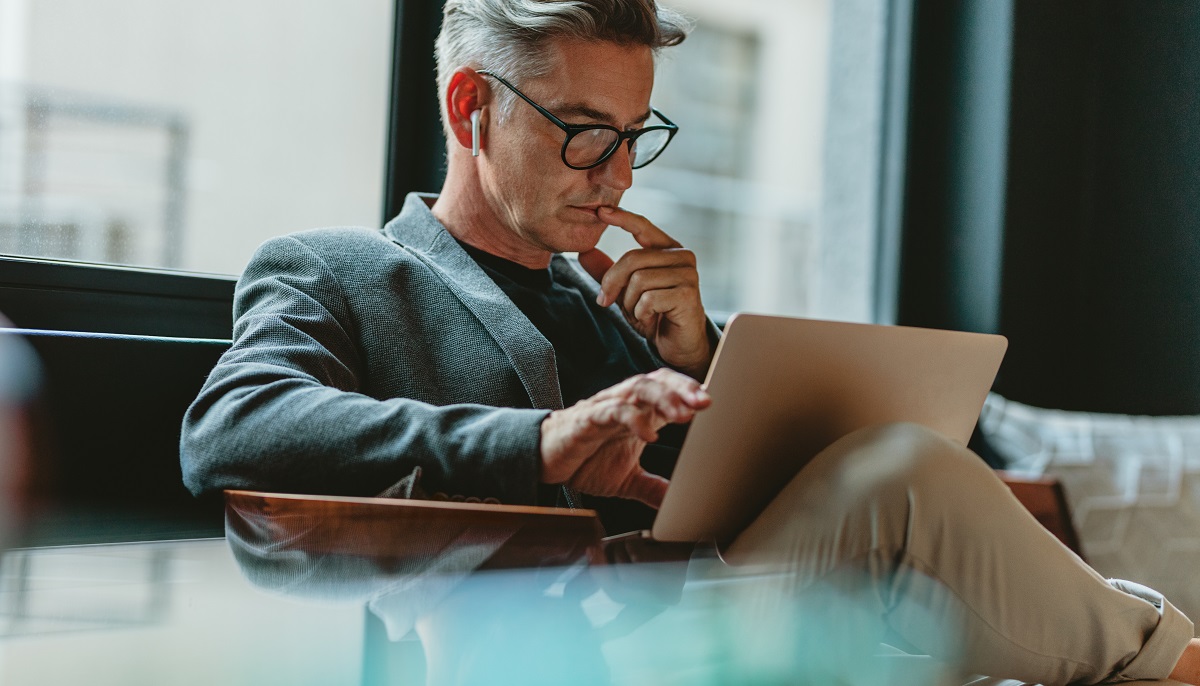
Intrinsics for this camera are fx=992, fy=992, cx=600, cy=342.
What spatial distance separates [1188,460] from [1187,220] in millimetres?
769

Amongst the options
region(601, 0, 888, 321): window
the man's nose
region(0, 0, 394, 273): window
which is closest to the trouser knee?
the man's nose

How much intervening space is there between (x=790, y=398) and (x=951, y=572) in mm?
221

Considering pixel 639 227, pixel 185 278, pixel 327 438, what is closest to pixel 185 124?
pixel 185 278

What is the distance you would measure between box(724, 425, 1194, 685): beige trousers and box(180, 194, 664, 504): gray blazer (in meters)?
0.28

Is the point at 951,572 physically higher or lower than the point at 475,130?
lower

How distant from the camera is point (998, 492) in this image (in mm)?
971

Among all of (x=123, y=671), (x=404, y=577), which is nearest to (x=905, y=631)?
(x=404, y=577)

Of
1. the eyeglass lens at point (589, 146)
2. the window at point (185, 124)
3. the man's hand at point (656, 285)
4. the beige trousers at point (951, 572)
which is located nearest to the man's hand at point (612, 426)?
the beige trousers at point (951, 572)

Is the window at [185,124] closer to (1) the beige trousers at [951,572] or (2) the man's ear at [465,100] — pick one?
(2) the man's ear at [465,100]

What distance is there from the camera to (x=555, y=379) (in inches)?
52.1

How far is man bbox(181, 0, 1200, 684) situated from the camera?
3.04 ft

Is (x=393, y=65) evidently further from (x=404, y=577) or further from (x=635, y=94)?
(x=404, y=577)

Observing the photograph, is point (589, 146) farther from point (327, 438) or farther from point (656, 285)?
point (327, 438)

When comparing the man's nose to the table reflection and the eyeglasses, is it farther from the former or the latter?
the table reflection
